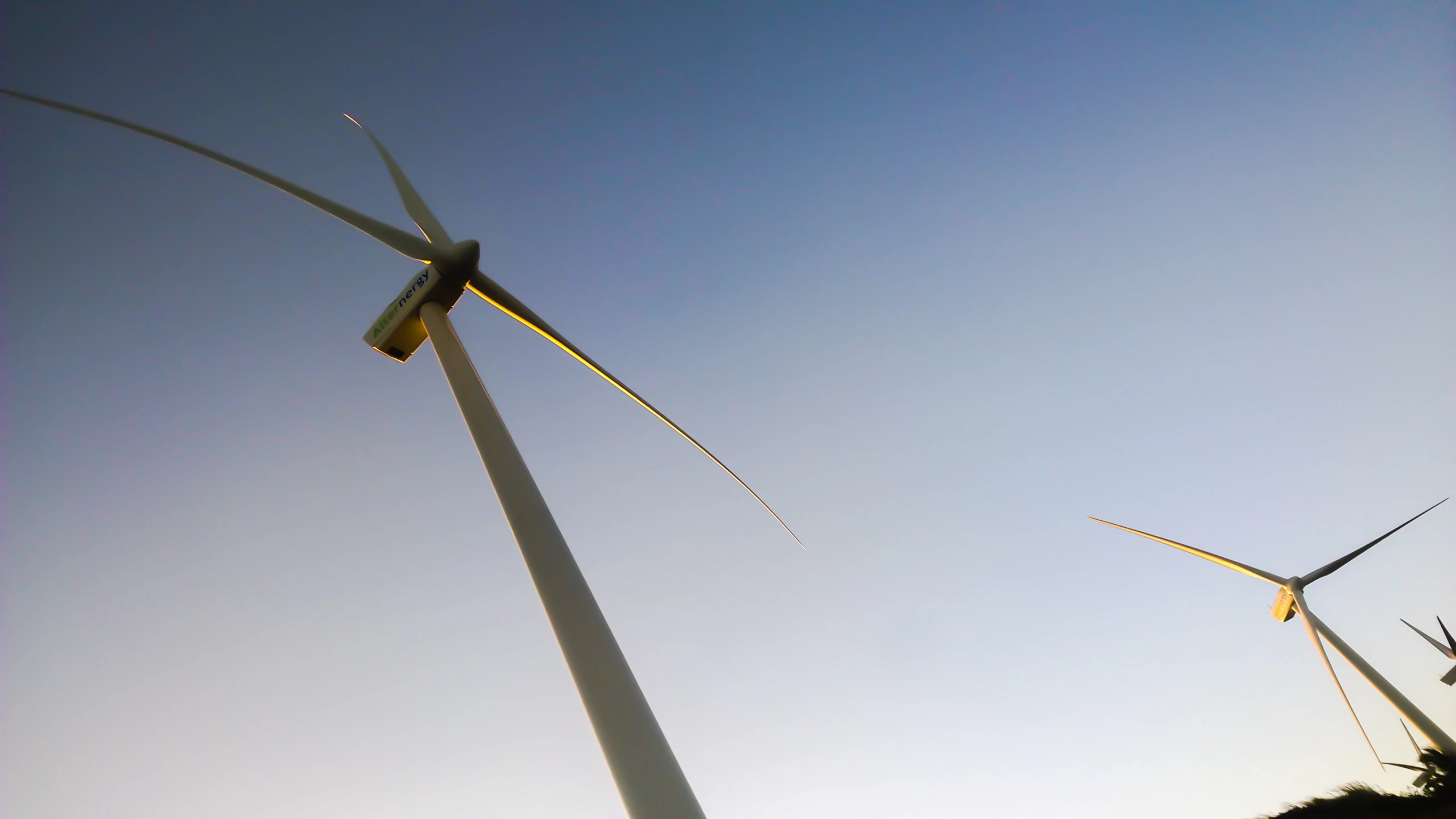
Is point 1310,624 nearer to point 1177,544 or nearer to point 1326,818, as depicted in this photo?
point 1177,544

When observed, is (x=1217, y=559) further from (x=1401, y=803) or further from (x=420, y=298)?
(x=420, y=298)

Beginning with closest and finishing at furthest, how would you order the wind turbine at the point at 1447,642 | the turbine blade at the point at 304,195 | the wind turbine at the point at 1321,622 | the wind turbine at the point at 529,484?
the wind turbine at the point at 529,484 < the turbine blade at the point at 304,195 < the wind turbine at the point at 1321,622 < the wind turbine at the point at 1447,642

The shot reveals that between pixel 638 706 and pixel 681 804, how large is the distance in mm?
921

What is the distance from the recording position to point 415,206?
53.3 ft

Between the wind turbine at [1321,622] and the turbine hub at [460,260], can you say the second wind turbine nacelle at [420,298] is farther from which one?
the wind turbine at [1321,622]

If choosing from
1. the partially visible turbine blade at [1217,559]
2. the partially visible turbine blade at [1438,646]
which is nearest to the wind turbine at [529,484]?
the partially visible turbine blade at [1217,559]

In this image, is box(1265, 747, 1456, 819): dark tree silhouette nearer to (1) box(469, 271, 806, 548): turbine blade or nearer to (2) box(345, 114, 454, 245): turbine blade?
(1) box(469, 271, 806, 548): turbine blade

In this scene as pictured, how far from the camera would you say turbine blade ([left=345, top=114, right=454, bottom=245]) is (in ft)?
47.9

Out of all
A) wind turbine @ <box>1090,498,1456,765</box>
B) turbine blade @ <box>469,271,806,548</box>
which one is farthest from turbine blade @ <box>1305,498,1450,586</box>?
turbine blade @ <box>469,271,806,548</box>

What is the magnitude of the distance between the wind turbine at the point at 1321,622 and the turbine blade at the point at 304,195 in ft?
101

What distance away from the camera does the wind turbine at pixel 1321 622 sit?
2225 centimetres

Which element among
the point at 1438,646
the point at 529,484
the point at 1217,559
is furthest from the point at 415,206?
the point at 1438,646

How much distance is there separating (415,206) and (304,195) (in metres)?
3.30

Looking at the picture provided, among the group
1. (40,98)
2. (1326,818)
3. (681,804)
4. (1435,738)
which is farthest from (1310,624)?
(40,98)
